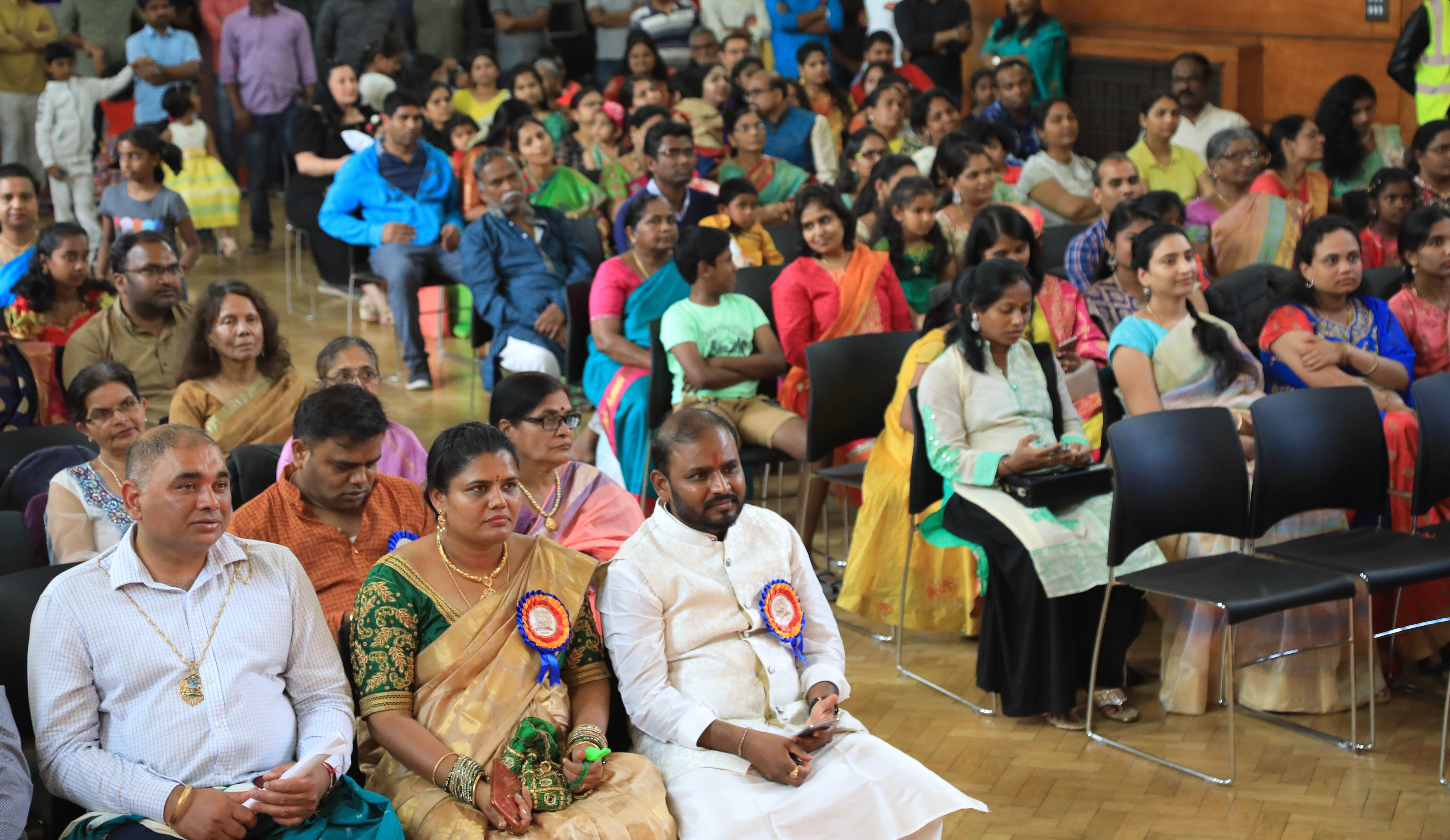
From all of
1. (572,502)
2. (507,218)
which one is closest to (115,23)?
(507,218)

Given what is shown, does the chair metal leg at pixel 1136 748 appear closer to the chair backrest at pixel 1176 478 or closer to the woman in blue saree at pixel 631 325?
the chair backrest at pixel 1176 478

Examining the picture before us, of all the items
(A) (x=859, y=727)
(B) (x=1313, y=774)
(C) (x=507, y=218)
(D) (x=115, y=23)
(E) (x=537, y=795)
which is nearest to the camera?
(E) (x=537, y=795)

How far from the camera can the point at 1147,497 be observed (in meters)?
3.41

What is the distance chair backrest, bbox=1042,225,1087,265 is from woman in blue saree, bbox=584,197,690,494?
168 cm

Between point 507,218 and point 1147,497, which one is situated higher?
point 507,218

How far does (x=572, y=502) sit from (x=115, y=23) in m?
7.88

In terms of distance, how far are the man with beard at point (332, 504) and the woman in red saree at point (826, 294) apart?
2169mm

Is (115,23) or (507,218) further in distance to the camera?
(115,23)

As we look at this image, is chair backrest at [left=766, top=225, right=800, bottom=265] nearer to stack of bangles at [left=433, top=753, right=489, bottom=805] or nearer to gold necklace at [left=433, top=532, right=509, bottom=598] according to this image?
gold necklace at [left=433, top=532, right=509, bottom=598]

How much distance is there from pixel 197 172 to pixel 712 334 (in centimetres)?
479

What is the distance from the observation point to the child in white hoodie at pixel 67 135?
803 centimetres

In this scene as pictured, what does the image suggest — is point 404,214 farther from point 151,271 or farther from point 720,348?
point 720,348

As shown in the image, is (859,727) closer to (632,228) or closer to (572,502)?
(572,502)

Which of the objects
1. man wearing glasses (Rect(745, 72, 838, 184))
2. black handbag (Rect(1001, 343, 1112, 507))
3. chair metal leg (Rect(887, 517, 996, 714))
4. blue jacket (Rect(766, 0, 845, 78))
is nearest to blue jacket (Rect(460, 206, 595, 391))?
chair metal leg (Rect(887, 517, 996, 714))
